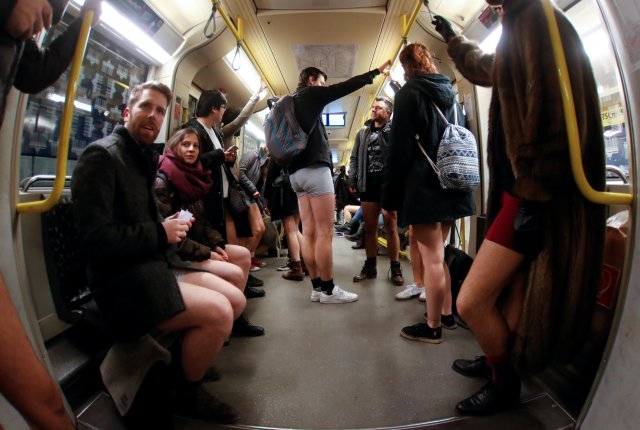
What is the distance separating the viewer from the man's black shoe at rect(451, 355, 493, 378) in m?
1.35

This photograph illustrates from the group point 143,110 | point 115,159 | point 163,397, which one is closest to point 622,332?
point 163,397

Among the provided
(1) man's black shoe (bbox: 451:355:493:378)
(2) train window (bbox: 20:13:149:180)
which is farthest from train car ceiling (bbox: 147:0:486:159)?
(1) man's black shoe (bbox: 451:355:493:378)

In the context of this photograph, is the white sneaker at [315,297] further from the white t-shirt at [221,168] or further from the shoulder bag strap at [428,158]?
the shoulder bag strap at [428,158]

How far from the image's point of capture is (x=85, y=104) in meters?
1.68

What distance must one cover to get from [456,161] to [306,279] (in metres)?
1.96

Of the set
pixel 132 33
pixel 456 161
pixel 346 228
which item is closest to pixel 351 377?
pixel 456 161

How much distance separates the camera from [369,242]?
2.83 m

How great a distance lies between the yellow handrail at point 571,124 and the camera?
0.79m

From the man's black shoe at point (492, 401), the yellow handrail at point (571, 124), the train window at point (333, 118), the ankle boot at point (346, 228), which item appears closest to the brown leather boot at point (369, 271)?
the man's black shoe at point (492, 401)

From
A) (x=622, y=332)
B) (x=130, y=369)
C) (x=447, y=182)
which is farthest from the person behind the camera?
(x=447, y=182)

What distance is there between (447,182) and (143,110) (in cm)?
156

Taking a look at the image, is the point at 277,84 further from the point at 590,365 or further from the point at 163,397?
the point at 590,365

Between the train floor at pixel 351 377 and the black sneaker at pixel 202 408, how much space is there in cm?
3

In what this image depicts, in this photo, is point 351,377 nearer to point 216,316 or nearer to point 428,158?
point 216,316
